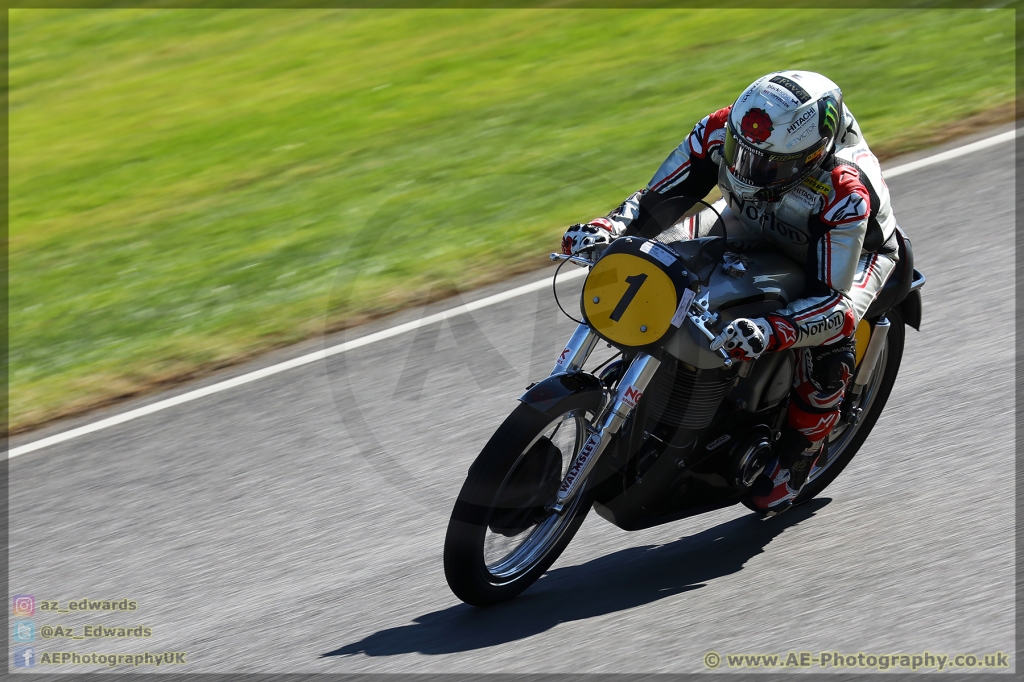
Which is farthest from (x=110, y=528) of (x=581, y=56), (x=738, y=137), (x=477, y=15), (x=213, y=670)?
(x=477, y=15)

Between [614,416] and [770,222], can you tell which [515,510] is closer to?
[614,416]

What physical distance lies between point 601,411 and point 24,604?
8.27ft

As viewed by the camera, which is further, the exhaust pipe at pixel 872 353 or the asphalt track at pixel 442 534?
the exhaust pipe at pixel 872 353

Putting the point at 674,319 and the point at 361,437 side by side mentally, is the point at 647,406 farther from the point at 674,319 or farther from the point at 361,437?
the point at 361,437

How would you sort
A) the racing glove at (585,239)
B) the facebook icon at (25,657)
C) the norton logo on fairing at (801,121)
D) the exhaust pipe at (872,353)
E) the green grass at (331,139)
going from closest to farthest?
the norton logo on fairing at (801,121) < the facebook icon at (25,657) < the racing glove at (585,239) < the exhaust pipe at (872,353) < the green grass at (331,139)

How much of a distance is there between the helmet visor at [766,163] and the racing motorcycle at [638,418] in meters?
0.22

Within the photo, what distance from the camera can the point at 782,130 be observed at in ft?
14.0

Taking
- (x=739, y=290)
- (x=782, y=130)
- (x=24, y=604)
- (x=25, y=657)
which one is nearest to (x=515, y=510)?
(x=739, y=290)

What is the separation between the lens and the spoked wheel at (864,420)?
17.0 ft

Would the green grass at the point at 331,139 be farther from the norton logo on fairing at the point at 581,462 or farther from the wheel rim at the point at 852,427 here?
the norton logo on fairing at the point at 581,462

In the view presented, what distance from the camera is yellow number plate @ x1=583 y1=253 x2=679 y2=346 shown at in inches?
162

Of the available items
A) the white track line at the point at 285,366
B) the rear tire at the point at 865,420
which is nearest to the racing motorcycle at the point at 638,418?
the rear tire at the point at 865,420

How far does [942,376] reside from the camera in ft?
19.4

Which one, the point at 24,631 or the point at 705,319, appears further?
the point at 24,631
